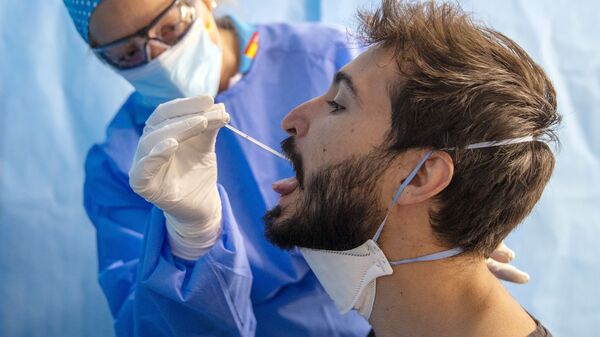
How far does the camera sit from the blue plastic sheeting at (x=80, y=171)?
1894mm

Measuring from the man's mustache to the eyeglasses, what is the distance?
48cm

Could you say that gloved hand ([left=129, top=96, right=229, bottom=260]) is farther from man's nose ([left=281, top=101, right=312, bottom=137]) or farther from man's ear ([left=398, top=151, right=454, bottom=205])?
man's ear ([left=398, top=151, right=454, bottom=205])

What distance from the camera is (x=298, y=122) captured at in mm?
1239

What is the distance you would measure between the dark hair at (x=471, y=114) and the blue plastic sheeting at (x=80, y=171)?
2.36ft

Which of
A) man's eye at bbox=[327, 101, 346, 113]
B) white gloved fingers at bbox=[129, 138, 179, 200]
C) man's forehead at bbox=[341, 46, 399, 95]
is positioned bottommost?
white gloved fingers at bbox=[129, 138, 179, 200]

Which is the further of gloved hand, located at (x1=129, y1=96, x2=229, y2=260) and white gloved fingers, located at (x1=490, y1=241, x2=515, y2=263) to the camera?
white gloved fingers, located at (x1=490, y1=241, x2=515, y2=263)

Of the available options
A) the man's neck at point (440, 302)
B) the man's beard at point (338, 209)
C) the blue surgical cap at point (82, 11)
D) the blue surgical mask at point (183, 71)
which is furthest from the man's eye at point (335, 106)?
A: the blue surgical cap at point (82, 11)

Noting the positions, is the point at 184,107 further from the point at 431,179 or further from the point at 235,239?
the point at 431,179

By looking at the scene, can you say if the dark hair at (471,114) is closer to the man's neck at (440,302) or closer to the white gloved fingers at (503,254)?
the man's neck at (440,302)

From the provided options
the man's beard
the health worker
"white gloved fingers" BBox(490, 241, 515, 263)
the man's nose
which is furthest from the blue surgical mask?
"white gloved fingers" BBox(490, 241, 515, 263)

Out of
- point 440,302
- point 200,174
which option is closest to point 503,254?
point 440,302

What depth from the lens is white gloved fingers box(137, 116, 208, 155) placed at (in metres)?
1.16

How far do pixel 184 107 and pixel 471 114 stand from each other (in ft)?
1.73

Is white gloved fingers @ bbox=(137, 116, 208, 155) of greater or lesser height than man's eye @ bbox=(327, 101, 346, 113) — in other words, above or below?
below
